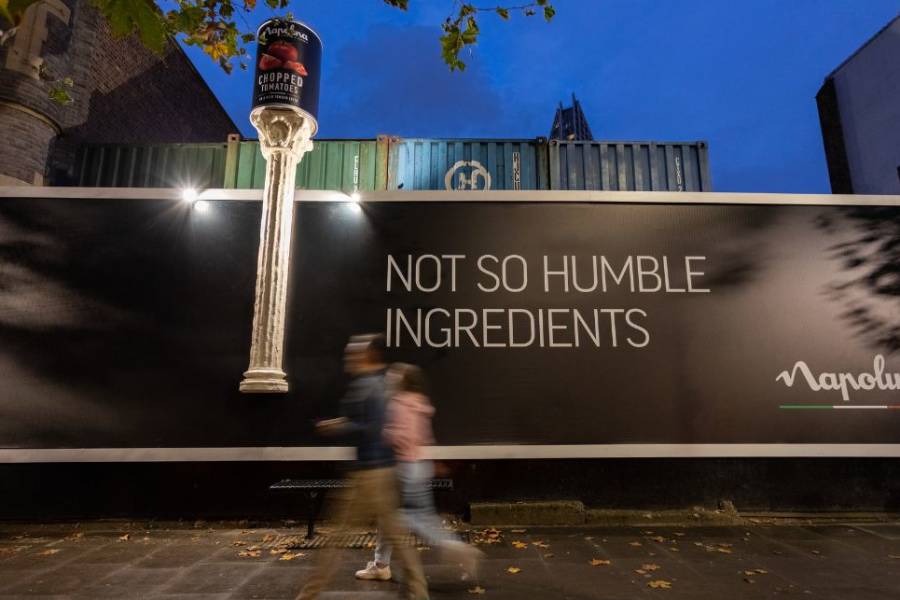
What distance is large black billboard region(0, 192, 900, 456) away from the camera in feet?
24.4

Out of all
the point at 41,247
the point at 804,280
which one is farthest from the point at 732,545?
the point at 41,247

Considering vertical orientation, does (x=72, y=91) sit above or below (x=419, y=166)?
above

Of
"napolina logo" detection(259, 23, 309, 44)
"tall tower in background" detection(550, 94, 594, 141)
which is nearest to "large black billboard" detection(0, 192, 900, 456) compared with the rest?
"napolina logo" detection(259, 23, 309, 44)

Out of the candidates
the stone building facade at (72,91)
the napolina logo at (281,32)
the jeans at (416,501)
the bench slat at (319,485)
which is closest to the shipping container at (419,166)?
the stone building facade at (72,91)

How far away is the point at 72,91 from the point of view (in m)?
10.3

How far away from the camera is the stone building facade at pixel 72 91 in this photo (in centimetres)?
885

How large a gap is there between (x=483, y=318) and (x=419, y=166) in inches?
134

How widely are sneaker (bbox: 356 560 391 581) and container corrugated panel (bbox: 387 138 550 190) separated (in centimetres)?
630

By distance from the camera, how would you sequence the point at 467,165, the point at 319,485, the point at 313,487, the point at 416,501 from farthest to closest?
the point at 467,165 < the point at 319,485 < the point at 313,487 < the point at 416,501

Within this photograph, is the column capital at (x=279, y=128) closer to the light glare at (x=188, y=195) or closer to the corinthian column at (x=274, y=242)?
the corinthian column at (x=274, y=242)

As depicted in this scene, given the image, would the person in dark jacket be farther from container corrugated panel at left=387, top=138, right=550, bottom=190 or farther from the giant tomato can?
container corrugated panel at left=387, top=138, right=550, bottom=190

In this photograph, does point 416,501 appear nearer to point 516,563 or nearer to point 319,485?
point 516,563

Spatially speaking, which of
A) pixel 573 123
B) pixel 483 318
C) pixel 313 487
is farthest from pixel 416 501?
pixel 573 123

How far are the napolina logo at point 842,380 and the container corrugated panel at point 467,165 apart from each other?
4871mm
